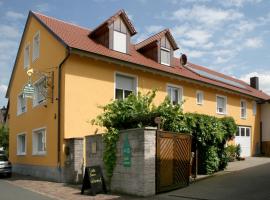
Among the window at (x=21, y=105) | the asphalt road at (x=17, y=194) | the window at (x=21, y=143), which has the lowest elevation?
the asphalt road at (x=17, y=194)

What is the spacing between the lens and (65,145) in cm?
1797

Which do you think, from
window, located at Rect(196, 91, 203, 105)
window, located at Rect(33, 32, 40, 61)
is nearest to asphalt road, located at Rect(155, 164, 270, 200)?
window, located at Rect(196, 91, 203, 105)

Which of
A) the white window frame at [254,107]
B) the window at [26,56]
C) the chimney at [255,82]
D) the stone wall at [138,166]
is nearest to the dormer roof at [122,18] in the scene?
the window at [26,56]

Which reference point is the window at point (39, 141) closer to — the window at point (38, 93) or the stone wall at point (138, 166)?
the window at point (38, 93)

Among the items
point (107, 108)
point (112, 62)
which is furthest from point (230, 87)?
point (107, 108)

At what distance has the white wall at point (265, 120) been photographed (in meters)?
32.1

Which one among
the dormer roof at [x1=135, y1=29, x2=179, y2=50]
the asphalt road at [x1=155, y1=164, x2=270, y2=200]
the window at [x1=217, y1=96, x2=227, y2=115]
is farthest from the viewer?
the window at [x1=217, y1=96, x2=227, y2=115]

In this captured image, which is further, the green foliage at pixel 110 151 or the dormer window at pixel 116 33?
the dormer window at pixel 116 33

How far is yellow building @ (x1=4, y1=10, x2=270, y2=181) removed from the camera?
18402 mm

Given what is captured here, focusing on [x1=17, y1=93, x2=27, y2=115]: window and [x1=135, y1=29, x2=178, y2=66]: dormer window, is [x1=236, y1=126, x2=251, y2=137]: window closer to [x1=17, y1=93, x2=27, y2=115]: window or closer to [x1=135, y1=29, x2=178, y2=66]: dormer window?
[x1=135, y1=29, x2=178, y2=66]: dormer window

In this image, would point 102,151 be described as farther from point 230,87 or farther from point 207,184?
point 230,87

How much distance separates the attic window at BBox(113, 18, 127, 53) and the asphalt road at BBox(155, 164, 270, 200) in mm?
8965

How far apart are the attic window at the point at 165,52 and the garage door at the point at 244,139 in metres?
8.90

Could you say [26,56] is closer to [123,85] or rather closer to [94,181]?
[123,85]
